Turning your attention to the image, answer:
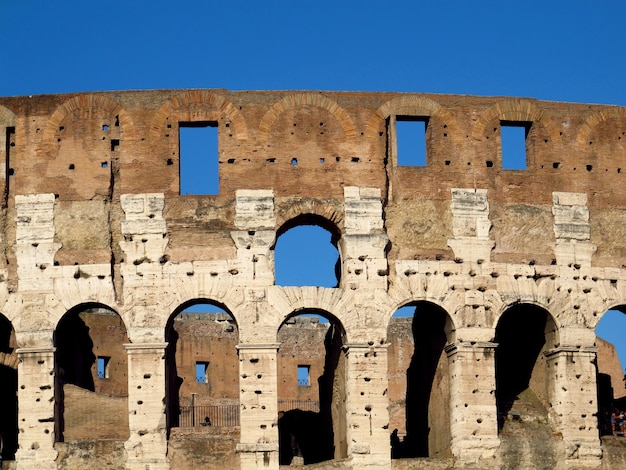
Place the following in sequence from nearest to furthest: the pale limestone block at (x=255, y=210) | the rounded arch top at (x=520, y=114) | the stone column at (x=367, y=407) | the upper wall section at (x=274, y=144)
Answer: the stone column at (x=367, y=407), the pale limestone block at (x=255, y=210), the upper wall section at (x=274, y=144), the rounded arch top at (x=520, y=114)

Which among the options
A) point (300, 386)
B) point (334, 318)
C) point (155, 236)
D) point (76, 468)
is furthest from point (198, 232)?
point (300, 386)

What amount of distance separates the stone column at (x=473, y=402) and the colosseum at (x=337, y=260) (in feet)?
0.12

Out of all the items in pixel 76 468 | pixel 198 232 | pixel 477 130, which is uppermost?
pixel 477 130

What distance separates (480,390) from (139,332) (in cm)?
602

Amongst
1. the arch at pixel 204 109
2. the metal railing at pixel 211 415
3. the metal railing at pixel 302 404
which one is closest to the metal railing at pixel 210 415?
the metal railing at pixel 211 415

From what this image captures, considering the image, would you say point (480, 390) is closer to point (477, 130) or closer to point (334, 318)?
point (334, 318)

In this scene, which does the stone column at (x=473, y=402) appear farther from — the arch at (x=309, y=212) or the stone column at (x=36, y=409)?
the stone column at (x=36, y=409)

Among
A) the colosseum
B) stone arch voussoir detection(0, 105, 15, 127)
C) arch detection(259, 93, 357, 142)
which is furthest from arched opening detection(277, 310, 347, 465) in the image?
stone arch voussoir detection(0, 105, 15, 127)

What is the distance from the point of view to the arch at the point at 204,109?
2950cm

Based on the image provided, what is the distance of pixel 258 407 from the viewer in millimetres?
28281

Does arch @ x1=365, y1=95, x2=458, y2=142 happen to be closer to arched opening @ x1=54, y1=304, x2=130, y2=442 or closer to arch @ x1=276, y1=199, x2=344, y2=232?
arch @ x1=276, y1=199, x2=344, y2=232

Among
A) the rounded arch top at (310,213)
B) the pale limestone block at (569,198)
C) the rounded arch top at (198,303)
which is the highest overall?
the pale limestone block at (569,198)

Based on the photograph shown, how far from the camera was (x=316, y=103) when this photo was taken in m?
29.8

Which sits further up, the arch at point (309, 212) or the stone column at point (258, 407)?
the arch at point (309, 212)
